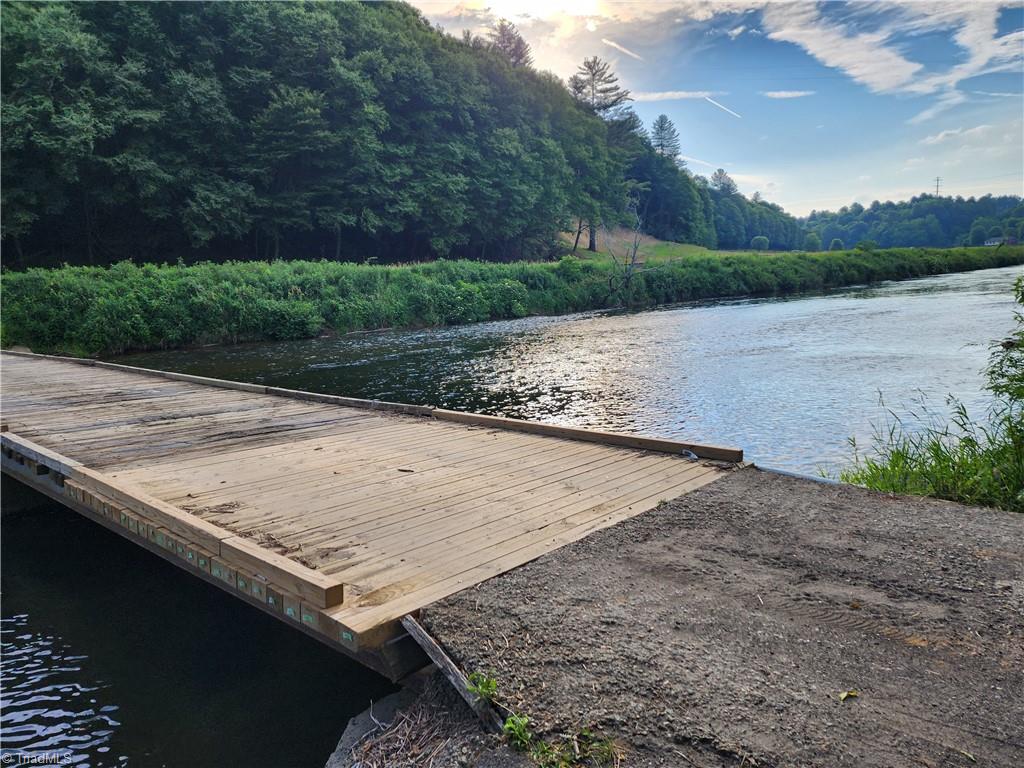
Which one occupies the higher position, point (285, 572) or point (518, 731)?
point (285, 572)

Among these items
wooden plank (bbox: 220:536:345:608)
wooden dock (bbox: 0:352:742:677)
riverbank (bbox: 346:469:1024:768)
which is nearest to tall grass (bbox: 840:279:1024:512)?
riverbank (bbox: 346:469:1024:768)

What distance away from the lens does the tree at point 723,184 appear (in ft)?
432

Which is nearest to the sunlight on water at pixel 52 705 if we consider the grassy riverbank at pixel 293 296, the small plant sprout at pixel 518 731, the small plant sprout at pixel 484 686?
the small plant sprout at pixel 484 686

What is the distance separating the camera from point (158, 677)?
4.76 metres

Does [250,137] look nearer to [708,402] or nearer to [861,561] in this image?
[708,402]

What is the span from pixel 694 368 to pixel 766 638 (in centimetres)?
1338

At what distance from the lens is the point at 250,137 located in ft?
132

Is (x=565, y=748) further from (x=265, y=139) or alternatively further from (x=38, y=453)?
(x=265, y=139)

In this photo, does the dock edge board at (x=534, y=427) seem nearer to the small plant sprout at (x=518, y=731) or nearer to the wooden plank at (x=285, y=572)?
the wooden plank at (x=285, y=572)

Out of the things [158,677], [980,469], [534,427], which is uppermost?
[980,469]

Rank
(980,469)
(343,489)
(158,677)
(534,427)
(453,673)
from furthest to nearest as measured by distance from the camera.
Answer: (534,427) → (980,469) → (343,489) → (158,677) → (453,673)

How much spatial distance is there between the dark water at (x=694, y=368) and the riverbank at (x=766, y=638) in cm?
415

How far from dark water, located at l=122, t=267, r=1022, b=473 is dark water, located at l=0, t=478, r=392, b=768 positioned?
6041mm

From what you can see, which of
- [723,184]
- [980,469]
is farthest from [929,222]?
[980,469]
